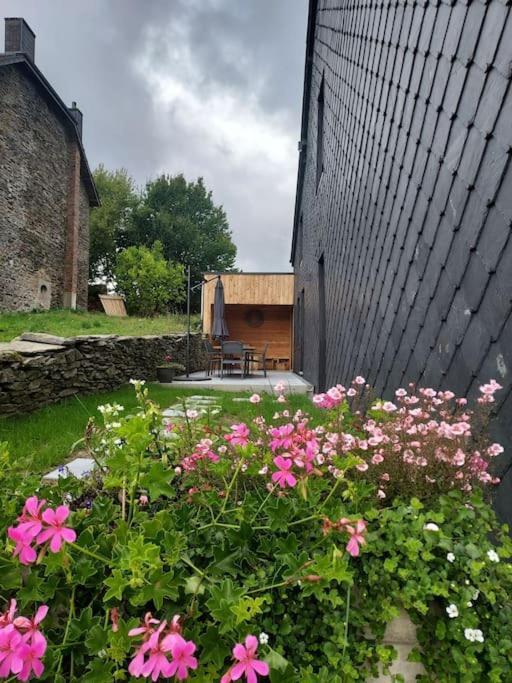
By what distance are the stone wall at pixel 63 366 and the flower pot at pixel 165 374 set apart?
23 cm

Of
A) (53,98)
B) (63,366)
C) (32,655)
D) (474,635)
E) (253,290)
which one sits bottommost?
(63,366)

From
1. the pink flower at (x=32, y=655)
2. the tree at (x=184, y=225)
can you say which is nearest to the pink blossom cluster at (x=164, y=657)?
the pink flower at (x=32, y=655)

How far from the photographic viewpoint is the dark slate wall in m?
1.53

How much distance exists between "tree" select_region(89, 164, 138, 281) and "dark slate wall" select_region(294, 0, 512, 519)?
26.2m

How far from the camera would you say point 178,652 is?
2.27 feet

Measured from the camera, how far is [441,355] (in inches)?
78.7

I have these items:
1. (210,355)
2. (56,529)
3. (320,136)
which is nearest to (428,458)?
(56,529)

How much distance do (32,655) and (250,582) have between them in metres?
0.44

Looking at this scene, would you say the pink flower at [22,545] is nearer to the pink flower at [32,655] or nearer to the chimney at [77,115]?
the pink flower at [32,655]

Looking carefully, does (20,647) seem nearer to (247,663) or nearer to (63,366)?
(247,663)

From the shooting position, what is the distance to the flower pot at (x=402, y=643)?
1.00 m

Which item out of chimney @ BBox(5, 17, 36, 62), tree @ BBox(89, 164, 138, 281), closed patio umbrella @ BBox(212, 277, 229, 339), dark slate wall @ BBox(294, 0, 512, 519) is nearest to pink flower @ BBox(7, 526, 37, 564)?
dark slate wall @ BBox(294, 0, 512, 519)

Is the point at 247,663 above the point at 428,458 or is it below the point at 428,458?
below

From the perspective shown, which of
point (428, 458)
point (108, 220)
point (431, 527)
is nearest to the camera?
point (431, 527)
